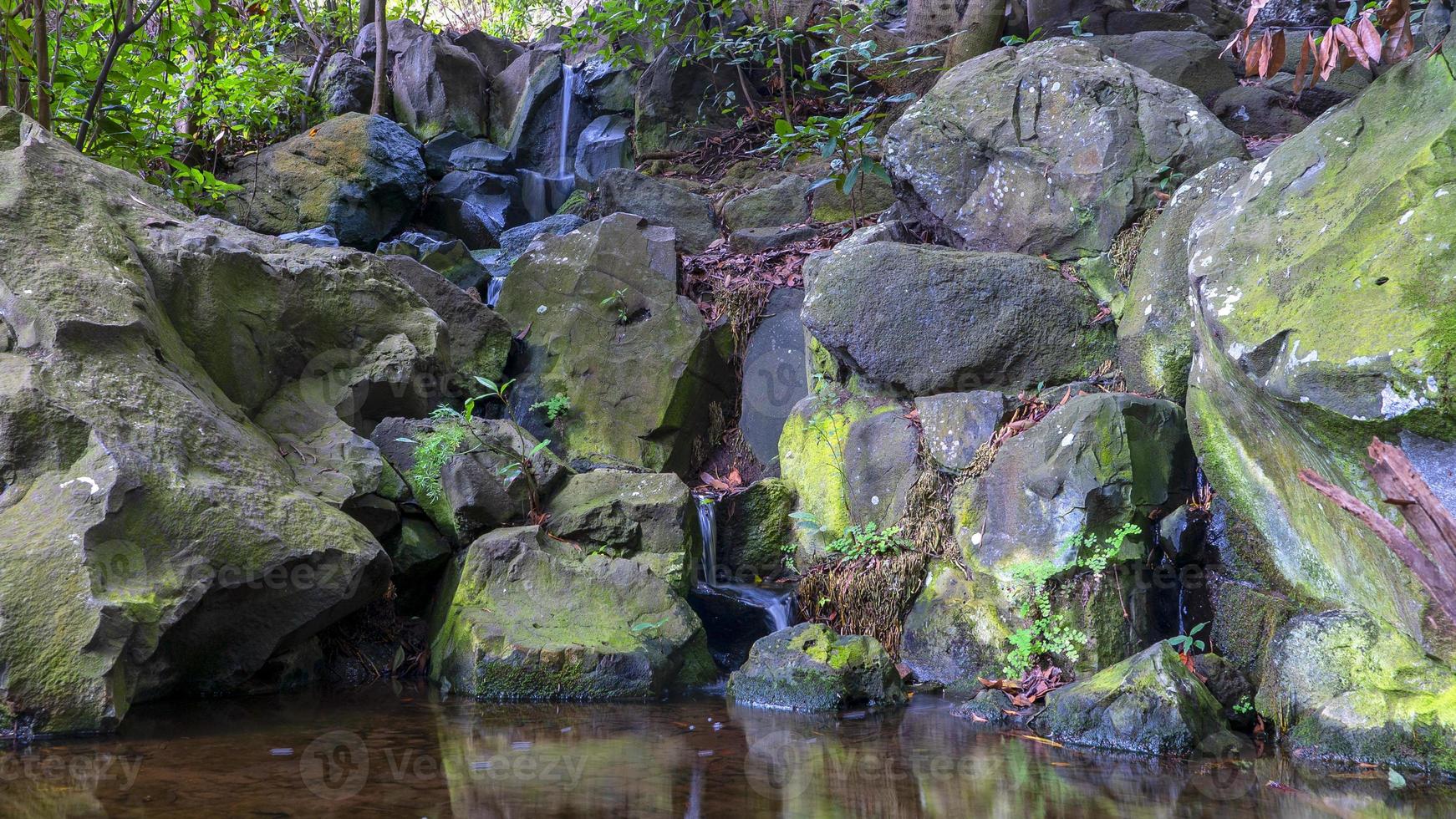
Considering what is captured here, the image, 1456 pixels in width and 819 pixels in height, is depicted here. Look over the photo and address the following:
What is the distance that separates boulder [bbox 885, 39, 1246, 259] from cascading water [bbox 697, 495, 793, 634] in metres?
2.62

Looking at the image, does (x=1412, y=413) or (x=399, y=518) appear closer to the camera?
(x=1412, y=413)

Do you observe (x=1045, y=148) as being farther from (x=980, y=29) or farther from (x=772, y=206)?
(x=772, y=206)

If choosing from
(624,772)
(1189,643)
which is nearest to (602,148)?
(1189,643)

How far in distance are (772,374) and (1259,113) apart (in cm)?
424

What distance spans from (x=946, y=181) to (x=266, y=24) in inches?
387

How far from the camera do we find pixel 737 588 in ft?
20.7

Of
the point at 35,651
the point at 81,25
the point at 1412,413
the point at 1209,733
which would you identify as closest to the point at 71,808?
the point at 35,651

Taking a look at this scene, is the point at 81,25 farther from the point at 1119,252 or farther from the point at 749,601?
the point at 1119,252

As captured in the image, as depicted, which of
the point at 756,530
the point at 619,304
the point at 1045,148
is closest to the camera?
the point at 756,530

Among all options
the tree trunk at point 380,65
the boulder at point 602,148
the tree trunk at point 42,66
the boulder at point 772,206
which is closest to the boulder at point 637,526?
the tree trunk at point 42,66

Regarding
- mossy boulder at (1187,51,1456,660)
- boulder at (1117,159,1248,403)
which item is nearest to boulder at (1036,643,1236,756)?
mossy boulder at (1187,51,1456,660)

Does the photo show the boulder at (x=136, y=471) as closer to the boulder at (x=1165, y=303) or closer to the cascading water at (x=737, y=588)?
the cascading water at (x=737, y=588)

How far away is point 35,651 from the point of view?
400cm

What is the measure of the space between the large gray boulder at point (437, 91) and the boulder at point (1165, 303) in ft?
30.0
